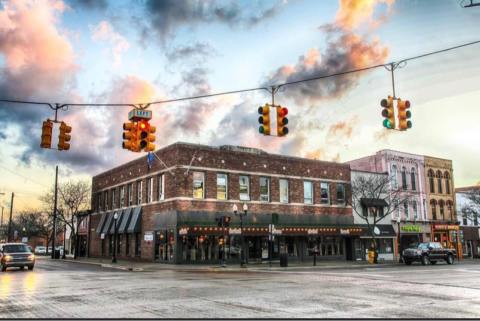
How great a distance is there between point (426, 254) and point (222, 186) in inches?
653

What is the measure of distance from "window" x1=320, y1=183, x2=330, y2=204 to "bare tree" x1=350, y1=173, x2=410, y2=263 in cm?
267

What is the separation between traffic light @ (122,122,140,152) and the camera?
1789cm

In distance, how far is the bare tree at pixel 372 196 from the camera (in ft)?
144

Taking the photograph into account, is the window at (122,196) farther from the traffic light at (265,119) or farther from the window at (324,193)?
the traffic light at (265,119)

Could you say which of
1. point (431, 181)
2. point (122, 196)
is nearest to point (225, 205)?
point (122, 196)

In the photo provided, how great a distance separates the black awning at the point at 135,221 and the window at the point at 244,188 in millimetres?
9182

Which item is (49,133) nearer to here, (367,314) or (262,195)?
(367,314)

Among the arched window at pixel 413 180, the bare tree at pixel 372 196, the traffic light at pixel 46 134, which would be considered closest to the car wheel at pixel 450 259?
the bare tree at pixel 372 196

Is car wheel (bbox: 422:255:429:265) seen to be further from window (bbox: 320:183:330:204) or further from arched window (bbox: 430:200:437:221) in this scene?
arched window (bbox: 430:200:437:221)

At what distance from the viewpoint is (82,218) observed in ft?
180

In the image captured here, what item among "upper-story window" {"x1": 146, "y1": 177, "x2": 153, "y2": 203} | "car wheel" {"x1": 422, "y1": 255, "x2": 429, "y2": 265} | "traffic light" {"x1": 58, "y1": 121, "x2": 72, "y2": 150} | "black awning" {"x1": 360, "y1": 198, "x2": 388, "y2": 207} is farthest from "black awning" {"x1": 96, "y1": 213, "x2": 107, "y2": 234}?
"traffic light" {"x1": 58, "y1": 121, "x2": 72, "y2": 150}

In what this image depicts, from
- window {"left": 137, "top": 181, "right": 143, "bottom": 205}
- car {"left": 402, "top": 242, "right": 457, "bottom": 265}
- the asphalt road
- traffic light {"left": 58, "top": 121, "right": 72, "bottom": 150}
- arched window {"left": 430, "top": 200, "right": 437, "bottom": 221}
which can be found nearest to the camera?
the asphalt road

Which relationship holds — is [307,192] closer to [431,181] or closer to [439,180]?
[431,181]

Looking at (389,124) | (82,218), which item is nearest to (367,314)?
(389,124)
